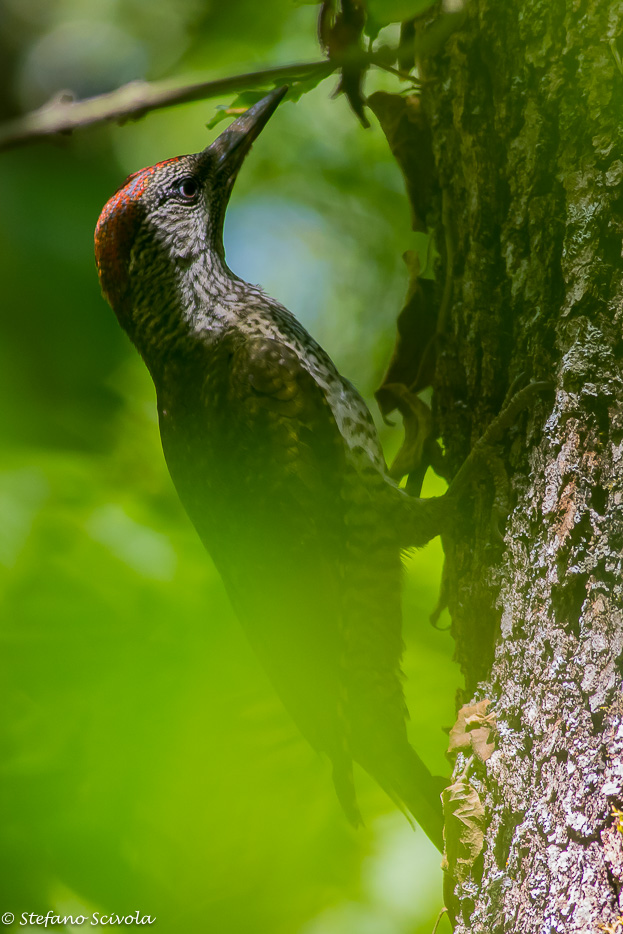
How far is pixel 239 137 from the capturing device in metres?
2.71

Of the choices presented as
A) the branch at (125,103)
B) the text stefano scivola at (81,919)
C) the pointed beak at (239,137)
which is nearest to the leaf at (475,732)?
the text stefano scivola at (81,919)

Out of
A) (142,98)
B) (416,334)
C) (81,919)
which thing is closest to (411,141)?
(416,334)

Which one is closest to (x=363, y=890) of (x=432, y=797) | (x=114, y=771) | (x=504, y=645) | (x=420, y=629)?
(x=432, y=797)

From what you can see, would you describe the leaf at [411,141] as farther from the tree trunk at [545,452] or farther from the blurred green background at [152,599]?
the blurred green background at [152,599]

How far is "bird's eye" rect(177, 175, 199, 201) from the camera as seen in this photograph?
109 inches

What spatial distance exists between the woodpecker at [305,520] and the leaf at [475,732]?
336 mm

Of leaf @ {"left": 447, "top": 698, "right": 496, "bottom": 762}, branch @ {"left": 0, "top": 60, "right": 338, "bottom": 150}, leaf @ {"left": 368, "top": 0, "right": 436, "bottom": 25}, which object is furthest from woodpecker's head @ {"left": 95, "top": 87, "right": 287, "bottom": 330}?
leaf @ {"left": 447, "top": 698, "right": 496, "bottom": 762}

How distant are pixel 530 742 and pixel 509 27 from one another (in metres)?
1.51

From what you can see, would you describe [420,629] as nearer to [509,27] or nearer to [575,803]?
[575,803]

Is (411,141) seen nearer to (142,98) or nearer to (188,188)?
(142,98)

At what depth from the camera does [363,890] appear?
2.10 metres

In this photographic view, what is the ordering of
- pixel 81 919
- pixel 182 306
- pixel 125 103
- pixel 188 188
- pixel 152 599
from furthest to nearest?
pixel 188 188
pixel 182 306
pixel 125 103
pixel 81 919
pixel 152 599

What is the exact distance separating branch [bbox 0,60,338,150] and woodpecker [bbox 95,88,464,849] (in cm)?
36

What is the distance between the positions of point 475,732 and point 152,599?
2.38 feet
